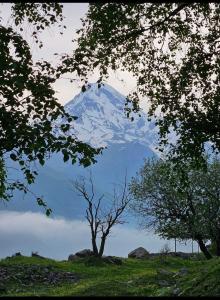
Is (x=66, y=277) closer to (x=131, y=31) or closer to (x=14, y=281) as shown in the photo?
(x=14, y=281)

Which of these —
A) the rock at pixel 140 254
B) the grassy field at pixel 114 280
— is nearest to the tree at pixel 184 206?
the grassy field at pixel 114 280

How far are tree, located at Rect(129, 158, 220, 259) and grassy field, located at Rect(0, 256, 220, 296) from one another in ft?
17.7

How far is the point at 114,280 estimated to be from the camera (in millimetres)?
31938

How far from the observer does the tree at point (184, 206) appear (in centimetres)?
5419

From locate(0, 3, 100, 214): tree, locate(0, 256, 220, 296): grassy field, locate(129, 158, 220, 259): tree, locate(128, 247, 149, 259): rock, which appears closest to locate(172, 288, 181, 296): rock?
locate(0, 256, 220, 296): grassy field

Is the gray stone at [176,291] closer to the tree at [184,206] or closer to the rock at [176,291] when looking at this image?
the rock at [176,291]

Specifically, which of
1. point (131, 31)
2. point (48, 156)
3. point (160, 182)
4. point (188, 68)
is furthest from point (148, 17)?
point (160, 182)

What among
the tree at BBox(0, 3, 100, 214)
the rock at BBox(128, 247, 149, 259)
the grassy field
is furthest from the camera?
the rock at BBox(128, 247, 149, 259)

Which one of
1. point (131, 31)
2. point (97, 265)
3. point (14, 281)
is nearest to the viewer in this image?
point (131, 31)

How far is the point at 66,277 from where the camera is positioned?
4634 centimetres

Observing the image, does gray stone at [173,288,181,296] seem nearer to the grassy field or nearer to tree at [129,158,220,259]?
the grassy field

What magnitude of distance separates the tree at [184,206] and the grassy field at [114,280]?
5.40 metres

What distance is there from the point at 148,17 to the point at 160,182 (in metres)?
40.0

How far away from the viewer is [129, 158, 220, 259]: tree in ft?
178
